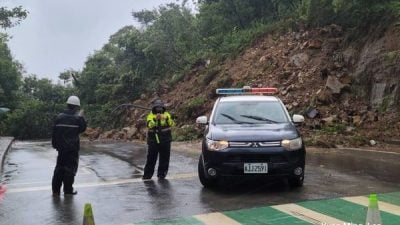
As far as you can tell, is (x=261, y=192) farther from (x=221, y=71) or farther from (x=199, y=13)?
(x=199, y=13)

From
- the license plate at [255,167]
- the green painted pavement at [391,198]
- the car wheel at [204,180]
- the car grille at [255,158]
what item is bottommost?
the green painted pavement at [391,198]

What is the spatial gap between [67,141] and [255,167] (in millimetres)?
3164

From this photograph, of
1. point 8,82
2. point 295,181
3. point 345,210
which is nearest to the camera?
point 345,210

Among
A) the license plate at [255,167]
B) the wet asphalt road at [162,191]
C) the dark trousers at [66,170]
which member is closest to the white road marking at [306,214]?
the wet asphalt road at [162,191]

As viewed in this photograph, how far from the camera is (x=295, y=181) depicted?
8688 millimetres

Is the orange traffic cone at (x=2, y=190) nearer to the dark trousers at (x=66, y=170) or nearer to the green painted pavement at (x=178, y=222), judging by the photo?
the dark trousers at (x=66, y=170)

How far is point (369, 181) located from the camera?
9391 millimetres

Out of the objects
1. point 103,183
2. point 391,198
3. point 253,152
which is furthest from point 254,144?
point 103,183

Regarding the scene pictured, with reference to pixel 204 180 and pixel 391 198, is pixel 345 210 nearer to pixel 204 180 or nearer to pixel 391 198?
pixel 391 198

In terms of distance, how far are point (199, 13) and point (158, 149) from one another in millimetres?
22701

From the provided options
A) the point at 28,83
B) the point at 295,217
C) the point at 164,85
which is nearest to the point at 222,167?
the point at 295,217

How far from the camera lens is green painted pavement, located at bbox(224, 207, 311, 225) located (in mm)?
6535

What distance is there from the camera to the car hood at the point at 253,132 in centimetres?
819

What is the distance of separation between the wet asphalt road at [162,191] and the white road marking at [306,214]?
0.37m
